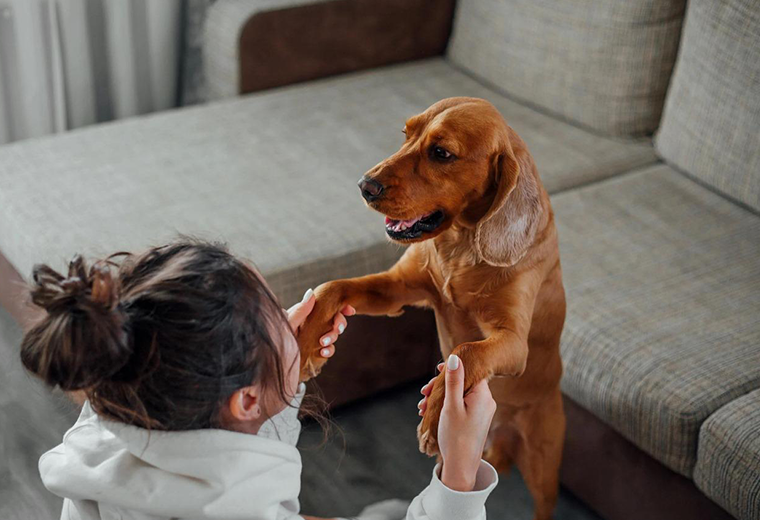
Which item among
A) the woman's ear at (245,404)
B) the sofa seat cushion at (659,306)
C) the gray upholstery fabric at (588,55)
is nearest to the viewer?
the woman's ear at (245,404)

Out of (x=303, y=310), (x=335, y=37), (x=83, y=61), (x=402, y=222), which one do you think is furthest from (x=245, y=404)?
(x=83, y=61)

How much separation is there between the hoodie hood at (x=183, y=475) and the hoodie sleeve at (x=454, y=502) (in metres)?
0.19

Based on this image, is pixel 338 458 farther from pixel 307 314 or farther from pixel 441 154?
pixel 441 154

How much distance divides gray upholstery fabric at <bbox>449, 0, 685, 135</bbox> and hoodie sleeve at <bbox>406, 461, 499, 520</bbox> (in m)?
1.46

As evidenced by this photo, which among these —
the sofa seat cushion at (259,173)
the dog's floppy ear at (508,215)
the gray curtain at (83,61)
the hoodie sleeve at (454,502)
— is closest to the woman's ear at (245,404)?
the hoodie sleeve at (454,502)

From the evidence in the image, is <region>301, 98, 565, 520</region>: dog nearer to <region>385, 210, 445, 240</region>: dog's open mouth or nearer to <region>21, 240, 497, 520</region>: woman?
<region>385, 210, 445, 240</region>: dog's open mouth

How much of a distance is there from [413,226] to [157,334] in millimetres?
376

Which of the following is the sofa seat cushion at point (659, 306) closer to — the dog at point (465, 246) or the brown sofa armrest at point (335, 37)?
the dog at point (465, 246)

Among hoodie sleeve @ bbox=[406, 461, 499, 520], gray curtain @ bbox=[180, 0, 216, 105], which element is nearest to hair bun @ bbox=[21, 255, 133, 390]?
hoodie sleeve @ bbox=[406, 461, 499, 520]

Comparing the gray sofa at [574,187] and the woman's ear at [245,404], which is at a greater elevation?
the woman's ear at [245,404]

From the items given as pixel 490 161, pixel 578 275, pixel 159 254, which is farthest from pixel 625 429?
pixel 159 254

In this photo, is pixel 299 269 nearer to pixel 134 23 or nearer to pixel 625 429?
pixel 625 429

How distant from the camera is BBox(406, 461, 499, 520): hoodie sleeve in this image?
105cm

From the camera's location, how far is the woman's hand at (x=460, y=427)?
3.40 feet
